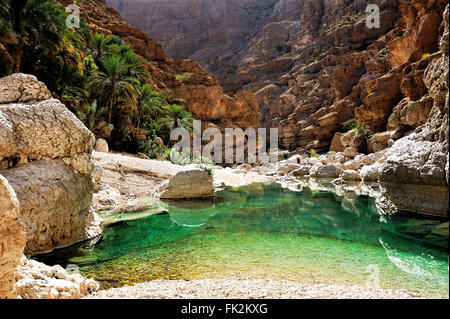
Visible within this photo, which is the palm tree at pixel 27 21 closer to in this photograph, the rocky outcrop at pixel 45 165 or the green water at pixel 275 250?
the rocky outcrop at pixel 45 165

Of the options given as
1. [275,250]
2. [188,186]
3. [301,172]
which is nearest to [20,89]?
[275,250]

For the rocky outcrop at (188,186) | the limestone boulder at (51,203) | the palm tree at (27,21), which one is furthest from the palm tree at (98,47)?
the limestone boulder at (51,203)

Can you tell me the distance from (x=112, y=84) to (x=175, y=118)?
694 cm

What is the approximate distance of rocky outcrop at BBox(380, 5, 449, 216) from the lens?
226 inches

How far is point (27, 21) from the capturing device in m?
12.4

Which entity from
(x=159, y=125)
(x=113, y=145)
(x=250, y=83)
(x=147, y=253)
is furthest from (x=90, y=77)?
(x=250, y=83)

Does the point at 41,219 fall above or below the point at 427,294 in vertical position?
above

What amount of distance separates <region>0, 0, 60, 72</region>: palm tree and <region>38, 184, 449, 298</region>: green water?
11.8 m

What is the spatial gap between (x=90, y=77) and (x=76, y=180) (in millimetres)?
16260

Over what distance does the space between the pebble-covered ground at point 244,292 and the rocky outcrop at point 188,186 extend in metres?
7.33

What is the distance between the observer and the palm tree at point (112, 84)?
18891 mm

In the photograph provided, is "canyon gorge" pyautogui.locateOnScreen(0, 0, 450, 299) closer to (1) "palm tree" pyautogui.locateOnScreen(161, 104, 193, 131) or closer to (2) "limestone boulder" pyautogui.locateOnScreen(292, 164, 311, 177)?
(2) "limestone boulder" pyautogui.locateOnScreen(292, 164, 311, 177)

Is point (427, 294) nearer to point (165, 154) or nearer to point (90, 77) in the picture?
point (165, 154)

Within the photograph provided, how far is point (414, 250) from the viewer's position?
4.63 metres
